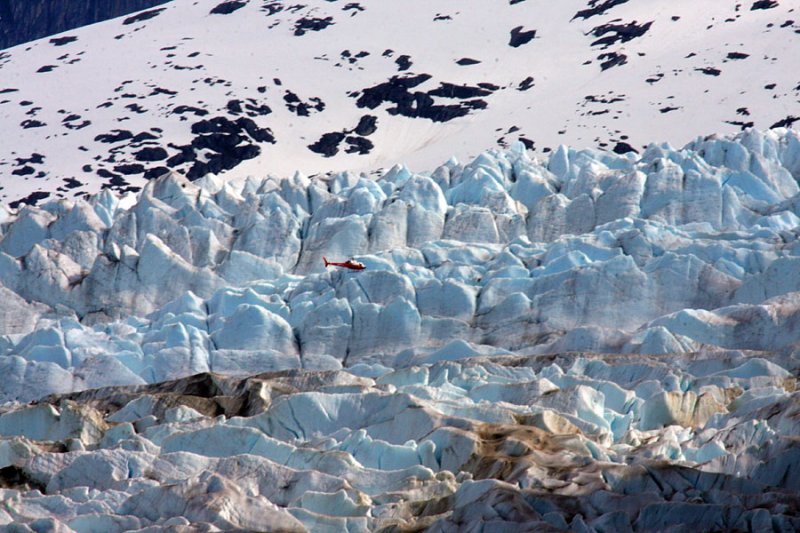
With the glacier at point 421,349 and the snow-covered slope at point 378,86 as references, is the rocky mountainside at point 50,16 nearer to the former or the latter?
the snow-covered slope at point 378,86

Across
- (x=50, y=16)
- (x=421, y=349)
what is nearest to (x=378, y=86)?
(x=50, y=16)

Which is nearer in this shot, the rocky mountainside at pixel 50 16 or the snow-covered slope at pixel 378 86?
the snow-covered slope at pixel 378 86

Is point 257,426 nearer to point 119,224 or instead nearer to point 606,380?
point 606,380

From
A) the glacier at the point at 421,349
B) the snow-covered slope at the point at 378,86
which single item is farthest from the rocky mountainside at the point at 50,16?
the glacier at the point at 421,349

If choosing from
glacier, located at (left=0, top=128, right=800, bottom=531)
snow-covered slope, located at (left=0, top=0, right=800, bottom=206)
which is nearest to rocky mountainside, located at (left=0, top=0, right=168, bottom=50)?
snow-covered slope, located at (left=0, top=0, right=800, bottom=206)

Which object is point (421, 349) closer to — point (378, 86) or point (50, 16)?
point (378, 86)
